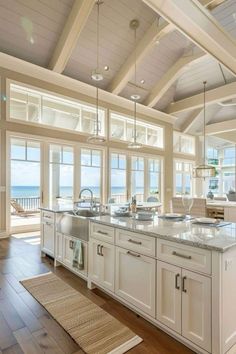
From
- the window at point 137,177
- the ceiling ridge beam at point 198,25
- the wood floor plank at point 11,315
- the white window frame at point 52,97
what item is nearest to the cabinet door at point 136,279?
the wood floor plank at point 11,315

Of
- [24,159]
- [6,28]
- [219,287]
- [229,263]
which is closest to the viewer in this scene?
[219,287]

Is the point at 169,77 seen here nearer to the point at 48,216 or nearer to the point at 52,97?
the point at 52,97

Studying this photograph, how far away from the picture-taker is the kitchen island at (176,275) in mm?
1567

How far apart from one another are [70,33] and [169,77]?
3.69 metres

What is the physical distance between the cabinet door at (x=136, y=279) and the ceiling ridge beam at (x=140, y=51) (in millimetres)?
5120

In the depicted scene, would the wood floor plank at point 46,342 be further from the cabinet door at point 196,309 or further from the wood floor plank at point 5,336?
the cabinet door at point 196,309

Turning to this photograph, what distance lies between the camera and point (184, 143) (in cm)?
1095

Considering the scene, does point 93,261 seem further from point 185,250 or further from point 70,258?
point 185,250

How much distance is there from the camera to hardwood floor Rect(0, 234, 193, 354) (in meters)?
1.78

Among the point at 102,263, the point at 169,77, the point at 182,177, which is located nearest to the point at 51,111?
the point at 169,77

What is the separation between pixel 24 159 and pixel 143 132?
468cm

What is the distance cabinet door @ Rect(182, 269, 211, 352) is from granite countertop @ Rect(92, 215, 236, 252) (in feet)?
0.79

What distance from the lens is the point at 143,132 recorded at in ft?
28.7

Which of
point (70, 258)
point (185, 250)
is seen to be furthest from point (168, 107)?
point (185, 250)
